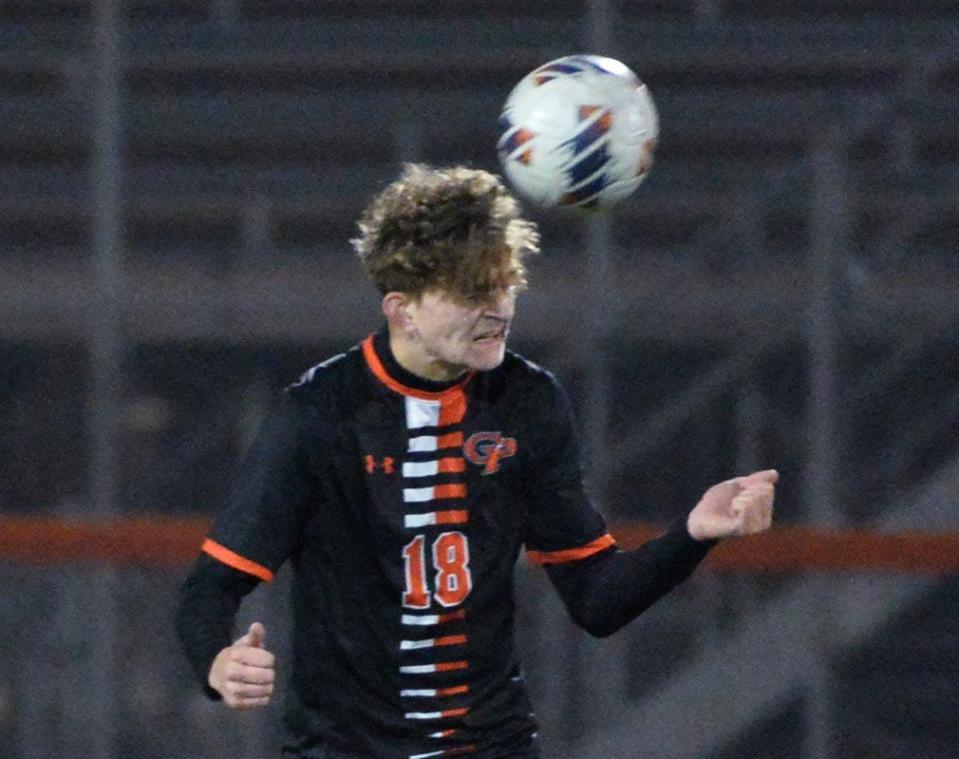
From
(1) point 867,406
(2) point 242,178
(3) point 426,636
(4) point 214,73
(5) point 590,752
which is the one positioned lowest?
(5) point 590,752

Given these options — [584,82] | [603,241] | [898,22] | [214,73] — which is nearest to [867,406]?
[603,241]

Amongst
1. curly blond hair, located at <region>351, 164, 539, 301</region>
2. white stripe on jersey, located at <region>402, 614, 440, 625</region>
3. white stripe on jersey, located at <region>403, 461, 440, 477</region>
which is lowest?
white stripe on jersey, located at <region>402, 614, 440, 625</region>

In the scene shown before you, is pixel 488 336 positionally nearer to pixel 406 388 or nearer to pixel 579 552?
pixel 406 388

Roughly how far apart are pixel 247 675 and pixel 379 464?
1.56 ft

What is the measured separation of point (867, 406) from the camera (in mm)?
7191

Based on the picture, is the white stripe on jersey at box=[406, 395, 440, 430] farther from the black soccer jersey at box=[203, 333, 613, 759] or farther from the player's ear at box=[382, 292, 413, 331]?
the player's ear at box=[382, 292, 413, 331]

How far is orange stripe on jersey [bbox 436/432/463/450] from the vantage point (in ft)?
10.9

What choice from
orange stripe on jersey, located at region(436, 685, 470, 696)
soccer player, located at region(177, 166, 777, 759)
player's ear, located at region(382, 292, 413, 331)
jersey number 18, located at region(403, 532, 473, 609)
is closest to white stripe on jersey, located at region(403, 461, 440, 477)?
soccer player, located at region(177, 166, 777, 759)

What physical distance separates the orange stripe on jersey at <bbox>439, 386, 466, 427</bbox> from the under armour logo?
0.35 feet

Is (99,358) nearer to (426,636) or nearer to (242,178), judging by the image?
(242,178)

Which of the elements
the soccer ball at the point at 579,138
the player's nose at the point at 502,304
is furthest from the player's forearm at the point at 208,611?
the soccer ball at the point at 579,138

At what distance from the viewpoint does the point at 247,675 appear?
117 inches

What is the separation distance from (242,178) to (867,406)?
2565mm

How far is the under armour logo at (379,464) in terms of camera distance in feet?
10.8
